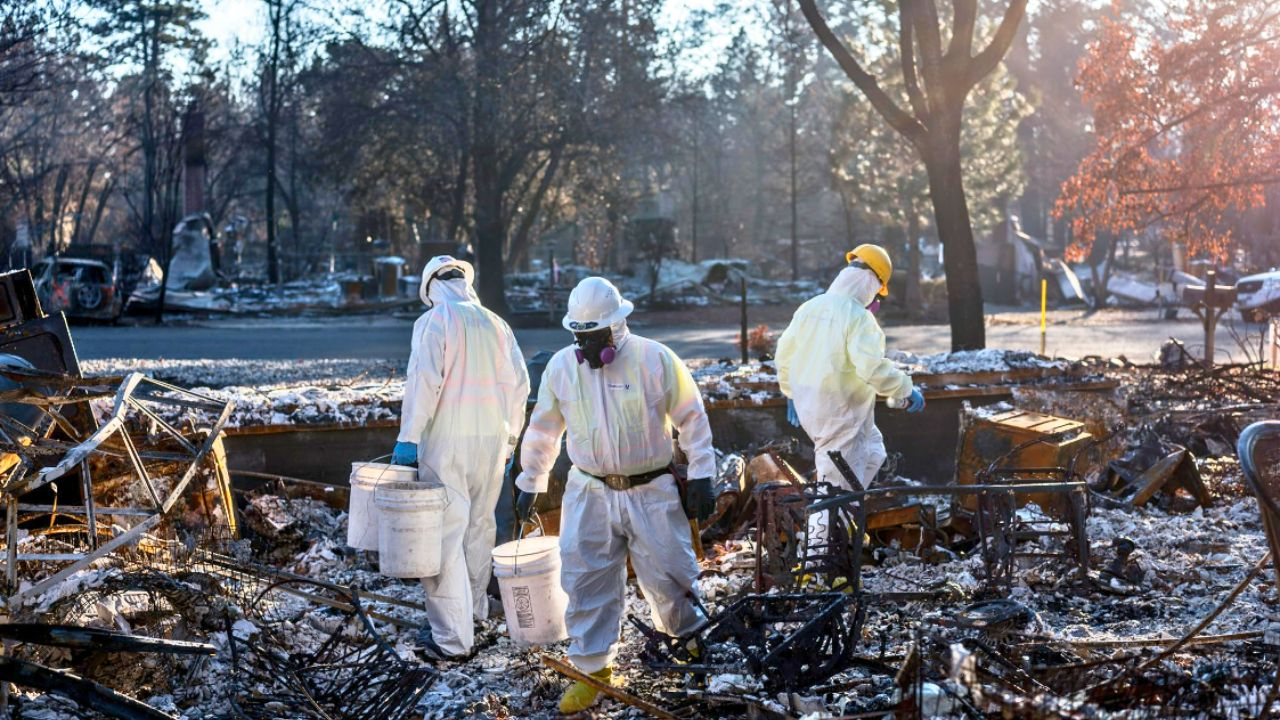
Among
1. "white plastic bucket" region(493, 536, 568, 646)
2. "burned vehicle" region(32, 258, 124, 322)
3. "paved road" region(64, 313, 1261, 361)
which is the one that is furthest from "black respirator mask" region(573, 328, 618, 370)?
"burned vehicle" region(32, 258, 124, 322)

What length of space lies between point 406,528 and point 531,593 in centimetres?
68

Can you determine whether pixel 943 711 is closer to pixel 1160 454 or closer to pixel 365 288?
pixel 1160 454

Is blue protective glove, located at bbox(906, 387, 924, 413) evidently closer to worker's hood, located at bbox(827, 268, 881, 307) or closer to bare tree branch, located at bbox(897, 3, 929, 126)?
worker's hood, located at bbox(827, 268, 881, 307)

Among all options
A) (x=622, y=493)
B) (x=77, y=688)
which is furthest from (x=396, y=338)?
(x=77, y=688)

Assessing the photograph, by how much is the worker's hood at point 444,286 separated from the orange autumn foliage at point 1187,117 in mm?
11688

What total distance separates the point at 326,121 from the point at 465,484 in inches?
827

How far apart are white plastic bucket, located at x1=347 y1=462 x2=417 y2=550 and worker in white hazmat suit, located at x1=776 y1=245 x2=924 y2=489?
2.54 metres

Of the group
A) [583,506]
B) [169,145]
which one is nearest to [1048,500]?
[583,506]

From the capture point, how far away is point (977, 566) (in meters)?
7.82

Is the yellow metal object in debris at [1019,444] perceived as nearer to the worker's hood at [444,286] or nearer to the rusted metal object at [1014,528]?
the rusted metal object at [1014,528]

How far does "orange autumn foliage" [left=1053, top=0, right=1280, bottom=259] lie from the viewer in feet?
51.7

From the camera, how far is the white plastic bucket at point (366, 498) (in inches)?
267

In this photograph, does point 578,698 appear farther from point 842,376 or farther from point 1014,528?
point 842,376

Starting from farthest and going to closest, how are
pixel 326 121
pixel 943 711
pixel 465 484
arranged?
pixel 326 121, pixel 465 484, pixel 943 711
